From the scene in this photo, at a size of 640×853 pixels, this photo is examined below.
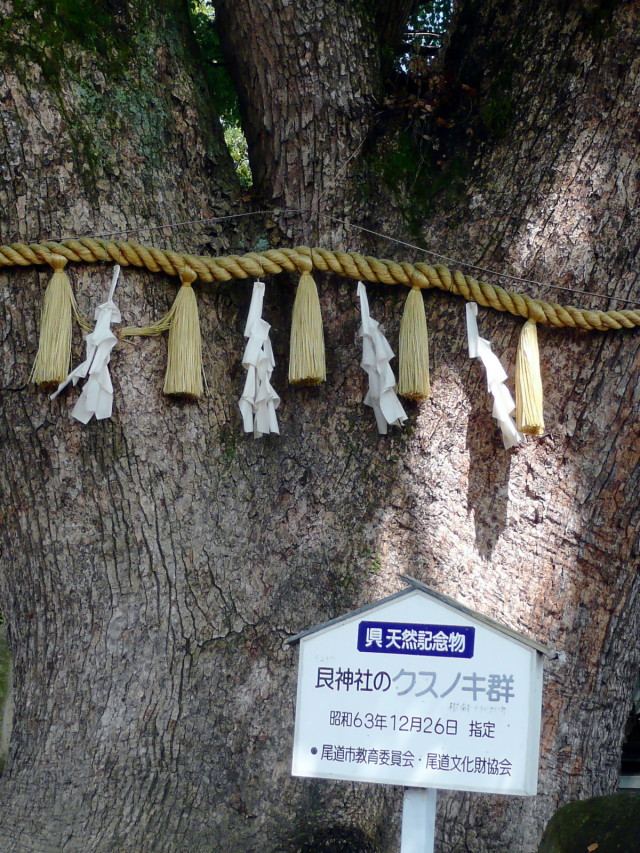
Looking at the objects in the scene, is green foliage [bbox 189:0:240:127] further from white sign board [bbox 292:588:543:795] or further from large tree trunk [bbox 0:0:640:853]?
white sign board [bbox 292:588:543:795]

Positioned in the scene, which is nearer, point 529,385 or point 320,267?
point 529,385

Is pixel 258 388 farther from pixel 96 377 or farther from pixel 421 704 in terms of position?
pixel 421 704

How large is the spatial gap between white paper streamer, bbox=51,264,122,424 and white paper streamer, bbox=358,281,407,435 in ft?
2.11

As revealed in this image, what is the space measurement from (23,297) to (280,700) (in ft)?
3.94

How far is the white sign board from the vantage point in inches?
61.3

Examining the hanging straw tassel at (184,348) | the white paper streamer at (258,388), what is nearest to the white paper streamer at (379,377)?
the white paper streamer at (258,388)

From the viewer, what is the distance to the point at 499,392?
2.34 meters

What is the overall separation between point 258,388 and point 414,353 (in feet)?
1.34

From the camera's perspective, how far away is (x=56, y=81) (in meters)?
2.42

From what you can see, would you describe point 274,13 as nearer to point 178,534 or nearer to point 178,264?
point 178,264

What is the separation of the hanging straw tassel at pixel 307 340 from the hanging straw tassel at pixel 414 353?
0.67 ft

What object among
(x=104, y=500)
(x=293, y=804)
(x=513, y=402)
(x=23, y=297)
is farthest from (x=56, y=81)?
(x=293, y=804)

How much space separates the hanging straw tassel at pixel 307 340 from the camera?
7.68 ft

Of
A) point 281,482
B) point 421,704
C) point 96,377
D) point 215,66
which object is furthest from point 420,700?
point 215,66
